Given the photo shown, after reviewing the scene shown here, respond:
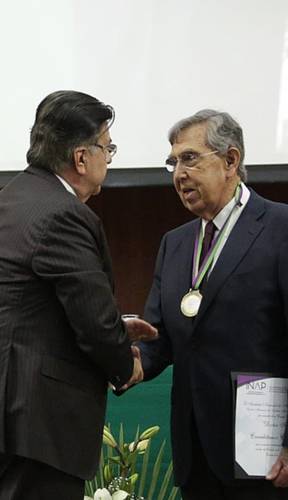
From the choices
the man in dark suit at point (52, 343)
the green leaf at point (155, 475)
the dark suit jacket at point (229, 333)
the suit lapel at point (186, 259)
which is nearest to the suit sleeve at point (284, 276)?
the dark suit jacket at point (229, 333)

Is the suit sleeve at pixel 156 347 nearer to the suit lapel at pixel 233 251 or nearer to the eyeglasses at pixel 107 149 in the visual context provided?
the suit lapel at pixel 233 251

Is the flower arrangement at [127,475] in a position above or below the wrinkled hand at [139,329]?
below

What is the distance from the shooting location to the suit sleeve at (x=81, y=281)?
1798 mm

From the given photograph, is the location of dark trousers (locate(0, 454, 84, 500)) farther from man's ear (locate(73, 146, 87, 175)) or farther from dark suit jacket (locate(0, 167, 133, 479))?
man's ear (locate(73, 146, 87, 175))

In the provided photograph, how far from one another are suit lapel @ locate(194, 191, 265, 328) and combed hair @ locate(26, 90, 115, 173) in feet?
1.40

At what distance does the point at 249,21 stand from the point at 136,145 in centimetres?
64

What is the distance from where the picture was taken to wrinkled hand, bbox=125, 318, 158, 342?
2.08 m

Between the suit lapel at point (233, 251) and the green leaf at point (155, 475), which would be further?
the green leaf at point (155, 475)

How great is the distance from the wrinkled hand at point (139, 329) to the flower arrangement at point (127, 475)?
474 mm

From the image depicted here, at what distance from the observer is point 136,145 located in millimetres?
3455

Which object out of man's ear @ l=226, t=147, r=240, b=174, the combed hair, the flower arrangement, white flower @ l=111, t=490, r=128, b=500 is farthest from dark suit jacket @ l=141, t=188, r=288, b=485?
the combed hair

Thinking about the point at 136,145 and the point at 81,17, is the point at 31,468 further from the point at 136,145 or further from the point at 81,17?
the point at 81,17

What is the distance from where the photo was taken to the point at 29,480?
182 cm

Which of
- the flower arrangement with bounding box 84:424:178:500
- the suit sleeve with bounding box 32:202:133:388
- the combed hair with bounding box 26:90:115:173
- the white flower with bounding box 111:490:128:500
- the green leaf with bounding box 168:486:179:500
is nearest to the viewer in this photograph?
the suit sleeve with bounding box 32:202:133:388
